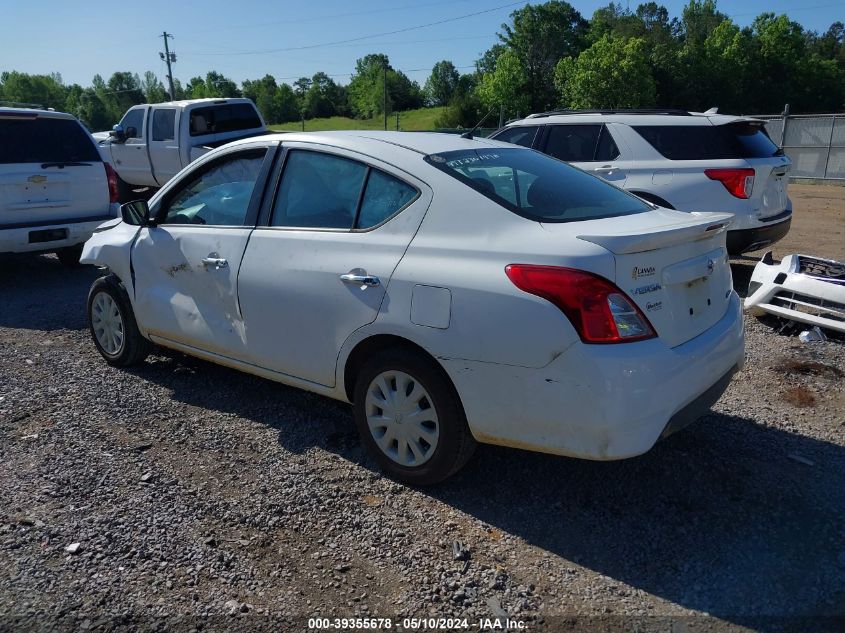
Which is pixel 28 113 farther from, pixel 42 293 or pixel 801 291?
pixel 801 291

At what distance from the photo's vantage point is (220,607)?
2.66 meters

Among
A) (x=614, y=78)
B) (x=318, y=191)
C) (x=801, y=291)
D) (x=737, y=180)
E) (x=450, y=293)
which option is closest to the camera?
(x=450, y=293)

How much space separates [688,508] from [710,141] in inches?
207

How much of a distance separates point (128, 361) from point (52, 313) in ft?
8.10

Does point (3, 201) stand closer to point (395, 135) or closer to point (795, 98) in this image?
point (395, 135)

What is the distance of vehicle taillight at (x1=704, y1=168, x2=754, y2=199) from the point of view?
7125mm

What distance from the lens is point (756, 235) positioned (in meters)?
7.20

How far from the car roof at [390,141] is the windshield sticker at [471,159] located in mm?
113

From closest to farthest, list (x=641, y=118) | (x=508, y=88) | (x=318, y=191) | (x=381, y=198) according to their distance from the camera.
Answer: (x=381, y=198)
(x=318, y=191)
(x=641, y=118)
(x=508, y=88)

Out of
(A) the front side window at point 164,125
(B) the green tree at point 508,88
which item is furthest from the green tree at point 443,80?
(A) the front side window at point 164,125

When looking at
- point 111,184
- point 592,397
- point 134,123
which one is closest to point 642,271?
point 592,397

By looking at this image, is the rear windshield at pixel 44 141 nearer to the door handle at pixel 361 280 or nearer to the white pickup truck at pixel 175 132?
the white pickup truck at pixel 175 132

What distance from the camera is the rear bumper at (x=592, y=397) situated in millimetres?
2803

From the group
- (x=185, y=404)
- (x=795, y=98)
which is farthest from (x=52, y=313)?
(x=795, y=98)
